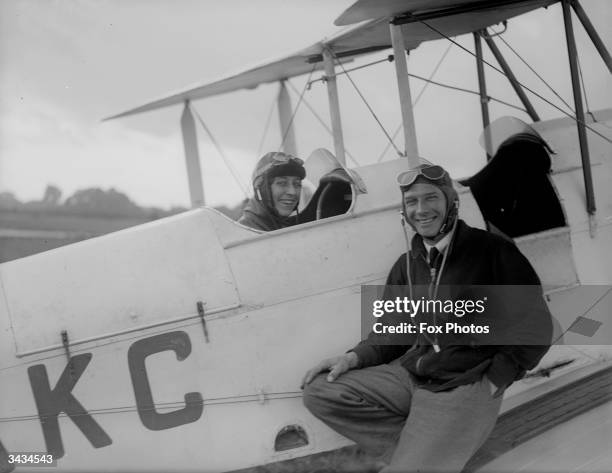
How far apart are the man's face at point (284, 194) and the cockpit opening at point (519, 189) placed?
1118 millimetres

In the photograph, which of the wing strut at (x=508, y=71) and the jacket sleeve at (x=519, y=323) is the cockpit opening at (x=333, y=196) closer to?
the jacket sleeve at (x=519, y=323)

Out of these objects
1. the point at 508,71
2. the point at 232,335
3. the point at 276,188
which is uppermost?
the point at 508,71

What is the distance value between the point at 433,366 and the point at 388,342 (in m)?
0.29

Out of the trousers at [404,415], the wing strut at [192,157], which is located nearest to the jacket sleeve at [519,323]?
the trousers at [404,415]

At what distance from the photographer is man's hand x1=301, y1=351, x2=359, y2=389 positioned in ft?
9.07

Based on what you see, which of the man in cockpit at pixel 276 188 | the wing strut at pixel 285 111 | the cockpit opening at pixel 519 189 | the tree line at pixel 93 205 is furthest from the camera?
the wing strut at pixel 285 111

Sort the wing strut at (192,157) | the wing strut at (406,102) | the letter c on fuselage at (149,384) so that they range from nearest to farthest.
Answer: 1. the letter c on fuselage at (149,384)
2. the wing strut at (406,102)
3. the wing strut at (192,157)

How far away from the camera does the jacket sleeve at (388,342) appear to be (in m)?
2.83

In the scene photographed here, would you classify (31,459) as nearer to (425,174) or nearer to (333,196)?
(333,196)

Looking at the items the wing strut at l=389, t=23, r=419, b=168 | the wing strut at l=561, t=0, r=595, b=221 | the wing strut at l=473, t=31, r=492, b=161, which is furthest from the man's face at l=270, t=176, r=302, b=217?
the wing strut at l=473, t=31, r=492, b=161

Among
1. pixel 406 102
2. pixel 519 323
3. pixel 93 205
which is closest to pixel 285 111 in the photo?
pixel 93 205

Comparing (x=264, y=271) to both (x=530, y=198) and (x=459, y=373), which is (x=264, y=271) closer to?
(x=459, y=373)

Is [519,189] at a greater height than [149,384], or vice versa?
[519,189]

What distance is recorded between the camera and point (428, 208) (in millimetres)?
2719
